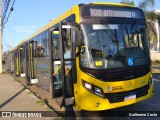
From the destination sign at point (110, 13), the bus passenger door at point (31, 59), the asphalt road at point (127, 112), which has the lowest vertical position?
the asphalt road at point (127, 112)

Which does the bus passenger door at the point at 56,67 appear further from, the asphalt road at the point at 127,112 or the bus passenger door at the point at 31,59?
the bus passenger door at the point at 31,59

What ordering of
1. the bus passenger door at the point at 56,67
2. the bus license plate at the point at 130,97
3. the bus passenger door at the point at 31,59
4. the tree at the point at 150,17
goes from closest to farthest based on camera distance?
1. the bus license plate at the point at 130,97
2. the bus passenger door at the point at 56,67
3. the bus passenger door at the point at 31,59
4. the tree at the point at 150,17

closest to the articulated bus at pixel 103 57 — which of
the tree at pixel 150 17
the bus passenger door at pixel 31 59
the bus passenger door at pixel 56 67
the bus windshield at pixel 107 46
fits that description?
the bus windshield at pixel 107 46

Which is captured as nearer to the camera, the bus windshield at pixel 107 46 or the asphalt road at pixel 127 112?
the bus windshield at pixel 107 46

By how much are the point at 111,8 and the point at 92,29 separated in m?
1.02

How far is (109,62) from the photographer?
25.3 feet

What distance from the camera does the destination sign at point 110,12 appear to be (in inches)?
314

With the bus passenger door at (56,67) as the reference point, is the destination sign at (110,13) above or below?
above

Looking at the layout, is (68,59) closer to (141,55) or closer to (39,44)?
(141,55)

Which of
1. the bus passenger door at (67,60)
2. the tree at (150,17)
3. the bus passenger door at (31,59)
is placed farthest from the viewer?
the tree at (150,17)

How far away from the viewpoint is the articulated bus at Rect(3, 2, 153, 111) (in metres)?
7.58

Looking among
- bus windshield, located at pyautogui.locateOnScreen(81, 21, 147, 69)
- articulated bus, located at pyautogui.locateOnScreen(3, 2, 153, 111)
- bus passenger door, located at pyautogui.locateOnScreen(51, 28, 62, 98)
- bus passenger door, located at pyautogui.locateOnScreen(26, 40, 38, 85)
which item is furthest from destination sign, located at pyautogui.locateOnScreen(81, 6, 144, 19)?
bus passenger door, located at pyautogui.locateOnScreen(26, 40, 38, 85)

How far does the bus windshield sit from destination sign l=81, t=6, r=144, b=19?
32cm

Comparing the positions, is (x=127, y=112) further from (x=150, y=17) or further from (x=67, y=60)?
(x=150, y=17)
